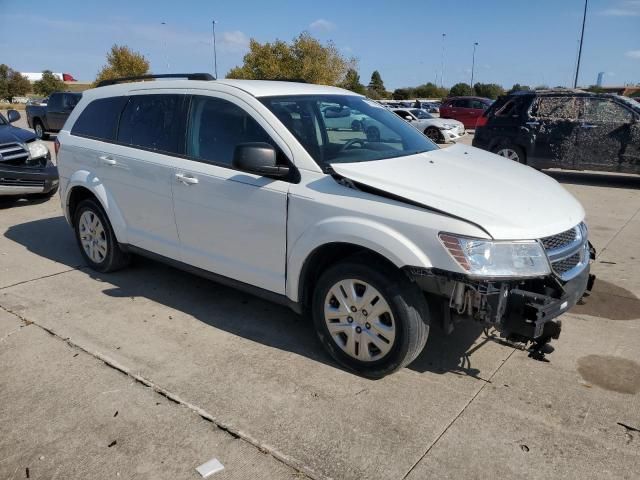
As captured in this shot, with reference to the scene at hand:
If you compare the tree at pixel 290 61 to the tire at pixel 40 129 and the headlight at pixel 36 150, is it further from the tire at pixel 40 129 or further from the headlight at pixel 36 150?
the headlight at pixel 36 150

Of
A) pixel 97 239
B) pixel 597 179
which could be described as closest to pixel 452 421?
pixel 97 239

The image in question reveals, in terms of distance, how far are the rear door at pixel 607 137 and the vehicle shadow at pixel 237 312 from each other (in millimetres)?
7468

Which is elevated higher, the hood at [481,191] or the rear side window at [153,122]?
the rear side window at [153,122]

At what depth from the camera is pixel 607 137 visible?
9.76 metres

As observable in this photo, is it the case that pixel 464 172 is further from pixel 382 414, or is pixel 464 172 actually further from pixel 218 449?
pixel 218 449

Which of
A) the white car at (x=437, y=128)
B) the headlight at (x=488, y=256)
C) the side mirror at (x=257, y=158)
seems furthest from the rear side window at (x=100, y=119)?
the white car at (x=437, y=128)

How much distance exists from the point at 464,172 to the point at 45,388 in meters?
2.95

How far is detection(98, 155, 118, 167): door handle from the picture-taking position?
4.59 m

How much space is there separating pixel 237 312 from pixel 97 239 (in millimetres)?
1743

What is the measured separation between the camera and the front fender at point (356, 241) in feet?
9.44

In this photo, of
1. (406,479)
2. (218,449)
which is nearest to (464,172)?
(406,479)

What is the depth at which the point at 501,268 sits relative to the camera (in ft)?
9.05

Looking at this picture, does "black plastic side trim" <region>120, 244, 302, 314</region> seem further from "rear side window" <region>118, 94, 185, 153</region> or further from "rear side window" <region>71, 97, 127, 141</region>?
"rear side window" <region>71, 97, 127, 141</region>

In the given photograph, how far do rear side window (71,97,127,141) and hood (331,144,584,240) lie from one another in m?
2.56
